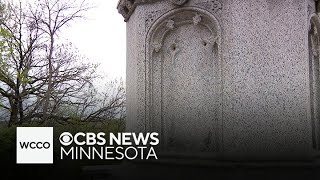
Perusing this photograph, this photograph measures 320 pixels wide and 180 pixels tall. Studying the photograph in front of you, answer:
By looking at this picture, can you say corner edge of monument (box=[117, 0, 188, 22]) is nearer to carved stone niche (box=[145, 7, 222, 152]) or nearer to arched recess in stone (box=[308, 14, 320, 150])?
carved stone niche (box=[145, 7, 222, 152])

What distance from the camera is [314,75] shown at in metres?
4.96

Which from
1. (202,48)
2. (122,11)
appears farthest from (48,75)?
(202,48)

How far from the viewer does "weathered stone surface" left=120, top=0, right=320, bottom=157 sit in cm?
429

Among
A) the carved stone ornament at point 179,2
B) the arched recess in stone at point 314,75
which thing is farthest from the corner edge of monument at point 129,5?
the arched recess in stone at point 314,75

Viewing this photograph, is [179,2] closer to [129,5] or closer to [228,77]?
[129,5]

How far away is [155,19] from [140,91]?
82 centimetres

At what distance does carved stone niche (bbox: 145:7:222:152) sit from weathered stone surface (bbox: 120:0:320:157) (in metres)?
0.01

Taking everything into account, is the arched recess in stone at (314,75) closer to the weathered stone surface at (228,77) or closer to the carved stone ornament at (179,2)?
the weathered stone surface at (228,77)

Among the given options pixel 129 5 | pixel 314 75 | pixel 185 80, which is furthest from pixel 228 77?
pixel 129 5

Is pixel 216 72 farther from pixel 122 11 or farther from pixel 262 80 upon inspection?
pixel 122 11

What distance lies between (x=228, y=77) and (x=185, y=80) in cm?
52

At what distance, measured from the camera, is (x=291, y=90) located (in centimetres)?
433

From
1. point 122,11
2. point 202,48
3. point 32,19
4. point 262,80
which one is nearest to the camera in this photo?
point 262,80

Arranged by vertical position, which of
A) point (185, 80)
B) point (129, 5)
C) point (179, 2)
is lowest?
point (185, 80)
